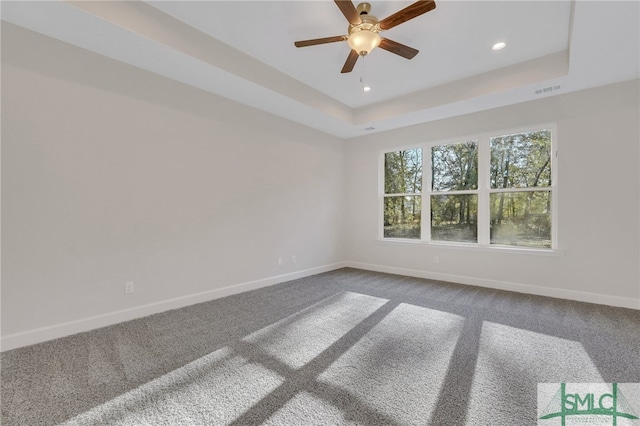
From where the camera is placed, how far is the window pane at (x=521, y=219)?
3865 mm

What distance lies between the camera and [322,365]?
2047mm

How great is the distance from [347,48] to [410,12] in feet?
3.51

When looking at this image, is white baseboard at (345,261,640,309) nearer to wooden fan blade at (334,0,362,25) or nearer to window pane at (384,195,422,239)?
window pane at (384,195,422,239)

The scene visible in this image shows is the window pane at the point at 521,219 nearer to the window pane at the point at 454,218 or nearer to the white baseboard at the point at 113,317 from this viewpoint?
the window pane at the point at 454,218

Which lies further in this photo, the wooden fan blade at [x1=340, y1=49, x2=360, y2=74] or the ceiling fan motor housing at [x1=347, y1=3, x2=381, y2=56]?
the wooden fan blade at [x1=340, y1=49, x2=360, y2=74]

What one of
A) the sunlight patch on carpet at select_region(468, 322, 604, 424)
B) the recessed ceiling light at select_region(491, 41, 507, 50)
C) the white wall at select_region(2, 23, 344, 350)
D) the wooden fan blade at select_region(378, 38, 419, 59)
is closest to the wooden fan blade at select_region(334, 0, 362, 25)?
the wooden fan blade at select_region(378, 38, 419, 59)

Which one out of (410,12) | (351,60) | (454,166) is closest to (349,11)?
(410,12)

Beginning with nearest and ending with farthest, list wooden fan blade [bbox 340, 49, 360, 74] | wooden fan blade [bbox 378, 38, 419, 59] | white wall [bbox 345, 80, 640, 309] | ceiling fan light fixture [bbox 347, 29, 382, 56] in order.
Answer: ceiling fan light fixture [bbox 347, 29, 382, 56], wooden fan blade [bbox 378, 38, 419, 59], wooden fan blade [bbox 340, 49, 360, 74], white wall [bbox 345, 80, 640, 309]

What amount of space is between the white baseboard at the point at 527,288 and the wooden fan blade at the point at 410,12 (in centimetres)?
378

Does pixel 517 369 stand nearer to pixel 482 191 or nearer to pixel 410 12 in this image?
pixel 410 12

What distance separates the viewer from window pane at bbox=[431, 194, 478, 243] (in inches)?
176

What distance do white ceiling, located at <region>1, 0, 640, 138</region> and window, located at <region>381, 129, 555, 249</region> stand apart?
0.72 metres
